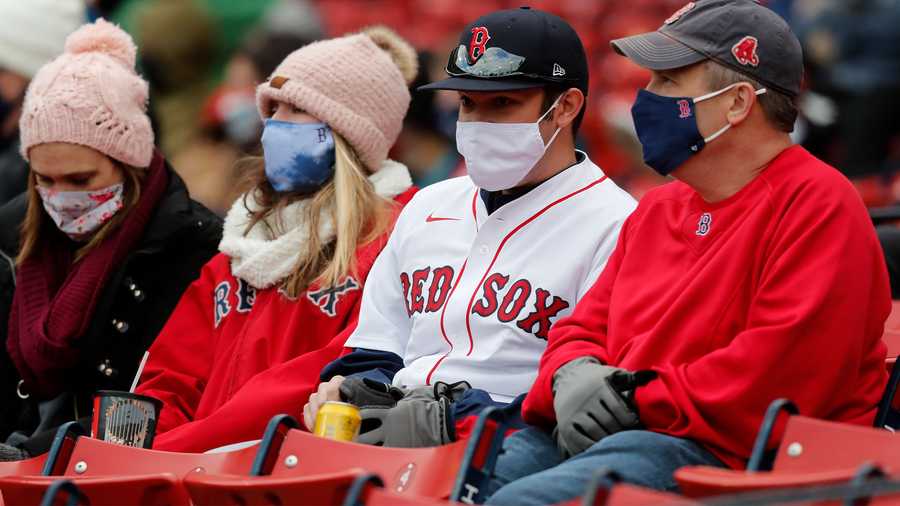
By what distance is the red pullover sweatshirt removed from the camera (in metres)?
3.74

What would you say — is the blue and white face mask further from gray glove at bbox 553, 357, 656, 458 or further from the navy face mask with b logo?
gray glove at bbox 553, 357, 656, 458

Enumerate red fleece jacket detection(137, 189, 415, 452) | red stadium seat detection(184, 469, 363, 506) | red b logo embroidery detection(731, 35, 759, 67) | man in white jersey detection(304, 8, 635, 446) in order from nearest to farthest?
1. red stadium seat detection(184, 469, 363, 506)
2. red b logo embroidery detection(731, 35, 759, 67)
3. man in white jersey detection(304, 8, 635, 446)
4. red fleece jacket detection(137, 189, 415, 452)

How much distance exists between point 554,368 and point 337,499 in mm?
812

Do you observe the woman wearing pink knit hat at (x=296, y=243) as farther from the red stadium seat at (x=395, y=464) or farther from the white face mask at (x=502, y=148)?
the red stadium seat at (x=395, y=464)

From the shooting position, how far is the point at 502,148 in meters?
4.62

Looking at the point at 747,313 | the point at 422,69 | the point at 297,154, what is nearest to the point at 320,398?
the point at 297,154

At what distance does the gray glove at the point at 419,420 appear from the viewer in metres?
4.25

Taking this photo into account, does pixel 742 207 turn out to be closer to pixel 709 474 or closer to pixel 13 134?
pixel 709 474

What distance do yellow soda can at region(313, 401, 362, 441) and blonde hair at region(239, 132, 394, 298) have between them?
3.41 ft

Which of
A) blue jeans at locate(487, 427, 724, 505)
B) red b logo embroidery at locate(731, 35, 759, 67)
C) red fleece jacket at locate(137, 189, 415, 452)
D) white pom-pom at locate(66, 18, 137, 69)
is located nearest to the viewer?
blue jeans at locate(487, 427, 724, 505)

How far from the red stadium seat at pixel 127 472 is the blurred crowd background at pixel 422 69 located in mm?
2655

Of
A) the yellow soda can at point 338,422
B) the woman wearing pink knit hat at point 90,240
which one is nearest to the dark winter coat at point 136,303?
the woman wearing pink knit hat at point 90,240

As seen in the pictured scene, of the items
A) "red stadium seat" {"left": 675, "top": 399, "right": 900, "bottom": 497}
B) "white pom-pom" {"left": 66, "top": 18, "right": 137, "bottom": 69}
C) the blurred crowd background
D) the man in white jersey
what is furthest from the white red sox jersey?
the blurred crowd background

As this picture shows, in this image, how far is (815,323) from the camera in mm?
3723
